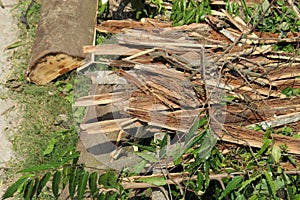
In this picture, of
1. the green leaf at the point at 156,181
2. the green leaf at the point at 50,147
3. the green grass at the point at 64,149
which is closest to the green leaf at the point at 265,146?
the green grass at the point at 64,149

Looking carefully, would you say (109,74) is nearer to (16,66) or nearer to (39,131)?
(39,131)

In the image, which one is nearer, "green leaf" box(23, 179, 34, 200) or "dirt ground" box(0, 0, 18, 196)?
"green leaf" box(23, 179, 34, 200)

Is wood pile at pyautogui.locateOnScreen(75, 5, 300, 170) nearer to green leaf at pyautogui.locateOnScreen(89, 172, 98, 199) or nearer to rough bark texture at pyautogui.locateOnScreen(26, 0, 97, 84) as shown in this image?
rough bark texture at pyautogui.locateOnScreen(26, 0, 97, 84)

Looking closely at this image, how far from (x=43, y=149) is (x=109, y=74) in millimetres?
983

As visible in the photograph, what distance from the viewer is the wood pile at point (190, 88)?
3.28m

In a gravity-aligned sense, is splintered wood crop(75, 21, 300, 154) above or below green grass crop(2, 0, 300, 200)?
above

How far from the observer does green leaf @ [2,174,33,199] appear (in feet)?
8.06

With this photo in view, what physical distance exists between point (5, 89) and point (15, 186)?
243 cm

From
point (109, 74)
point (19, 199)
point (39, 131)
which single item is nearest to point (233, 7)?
point (109, 74)

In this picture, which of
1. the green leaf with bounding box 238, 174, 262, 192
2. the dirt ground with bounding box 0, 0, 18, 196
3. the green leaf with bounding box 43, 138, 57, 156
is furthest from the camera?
the dirt ground with bounding box 0, 0, 18, 196

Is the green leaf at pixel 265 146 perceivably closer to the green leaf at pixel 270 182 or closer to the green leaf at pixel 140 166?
the green leaf at pixel 270 182

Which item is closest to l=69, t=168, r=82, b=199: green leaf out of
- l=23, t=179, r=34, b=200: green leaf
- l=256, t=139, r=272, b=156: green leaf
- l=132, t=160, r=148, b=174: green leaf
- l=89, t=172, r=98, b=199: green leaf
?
l=89, t=172, r=98, b=199: green leaf

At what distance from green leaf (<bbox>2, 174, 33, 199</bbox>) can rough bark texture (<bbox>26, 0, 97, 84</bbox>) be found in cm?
185

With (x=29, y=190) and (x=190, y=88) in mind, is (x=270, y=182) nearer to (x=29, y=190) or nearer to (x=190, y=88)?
(x=190, y=88)
